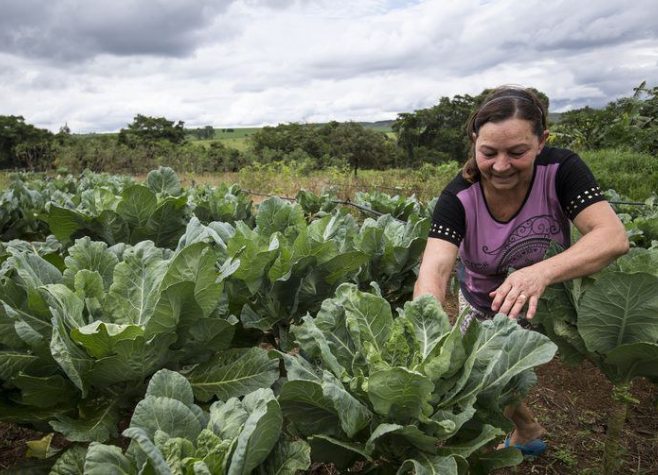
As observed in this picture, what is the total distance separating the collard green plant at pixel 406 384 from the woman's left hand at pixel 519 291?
0.25 meters

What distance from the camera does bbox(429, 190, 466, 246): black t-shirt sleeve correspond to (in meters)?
2.20

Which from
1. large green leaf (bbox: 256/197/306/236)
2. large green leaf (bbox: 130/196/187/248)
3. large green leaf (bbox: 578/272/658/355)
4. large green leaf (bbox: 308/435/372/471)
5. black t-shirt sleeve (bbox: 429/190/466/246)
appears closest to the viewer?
large green leaf (bbox: 308/435/372/471)

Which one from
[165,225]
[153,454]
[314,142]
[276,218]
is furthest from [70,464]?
[314,142]

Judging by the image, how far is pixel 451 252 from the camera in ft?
7.07

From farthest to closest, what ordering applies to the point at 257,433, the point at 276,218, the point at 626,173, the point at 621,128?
the point at 621,128 < the point at 626,173 < the point at 276,218 < the point at 257,433

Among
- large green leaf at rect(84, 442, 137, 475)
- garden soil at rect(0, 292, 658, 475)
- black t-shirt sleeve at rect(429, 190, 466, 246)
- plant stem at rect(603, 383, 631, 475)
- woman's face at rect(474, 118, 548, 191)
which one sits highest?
woman's face at rect(474, 118, 548, 191)

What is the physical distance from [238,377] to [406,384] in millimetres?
592

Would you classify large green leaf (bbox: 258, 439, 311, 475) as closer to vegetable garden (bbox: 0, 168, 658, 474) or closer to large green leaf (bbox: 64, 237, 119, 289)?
vegetable garden (bbox: 0, 168, 658, 474)

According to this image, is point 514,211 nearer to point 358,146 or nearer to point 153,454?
point 153,454

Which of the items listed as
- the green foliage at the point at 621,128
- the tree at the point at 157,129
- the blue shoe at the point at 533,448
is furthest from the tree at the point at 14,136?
the blue shoe at the point at 533,448

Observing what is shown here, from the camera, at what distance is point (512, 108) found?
1.94 meters

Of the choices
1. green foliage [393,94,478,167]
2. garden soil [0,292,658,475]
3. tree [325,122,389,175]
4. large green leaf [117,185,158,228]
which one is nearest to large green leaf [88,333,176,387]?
garden soil [0,292,658,475]

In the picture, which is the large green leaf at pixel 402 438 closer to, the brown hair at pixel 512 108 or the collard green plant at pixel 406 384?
the collard green plant at pixel 406 384

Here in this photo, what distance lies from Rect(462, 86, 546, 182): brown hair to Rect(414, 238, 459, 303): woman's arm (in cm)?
51
